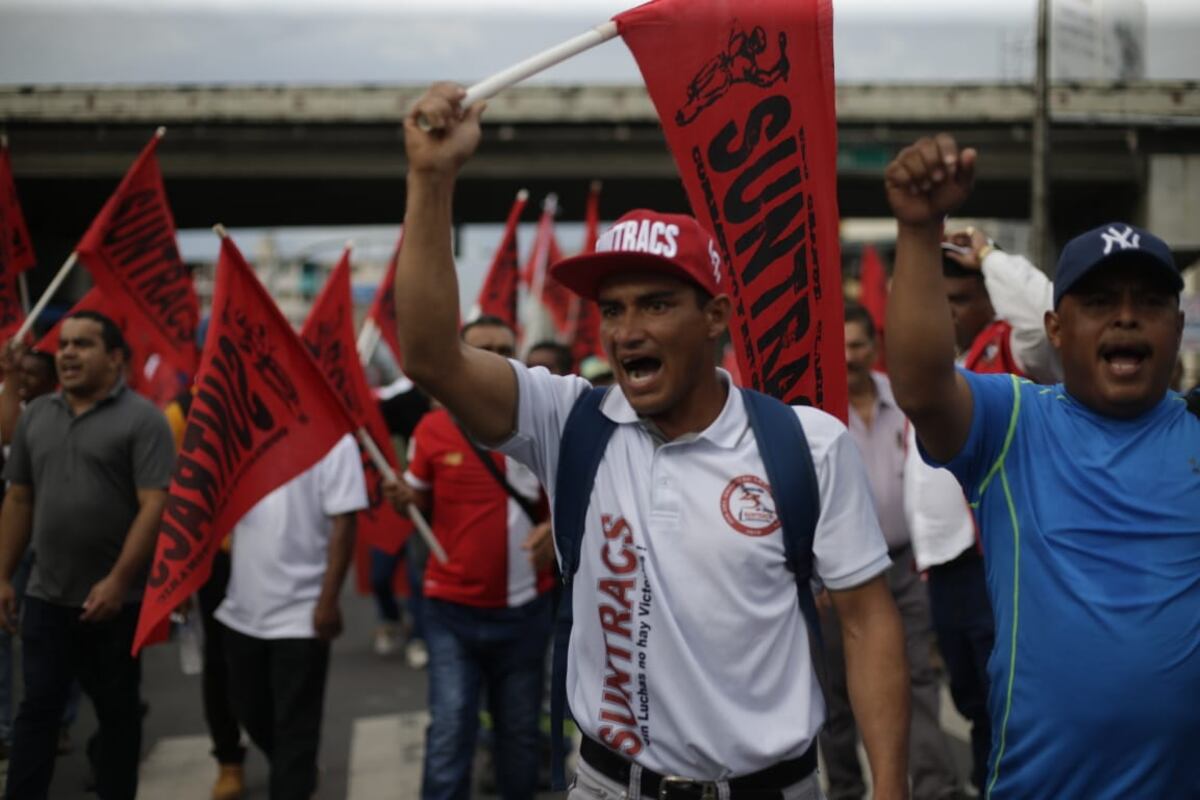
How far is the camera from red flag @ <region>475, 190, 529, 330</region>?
9438 millimetres

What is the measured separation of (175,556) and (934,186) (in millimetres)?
3617

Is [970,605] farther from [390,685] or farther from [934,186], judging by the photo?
[390,685]

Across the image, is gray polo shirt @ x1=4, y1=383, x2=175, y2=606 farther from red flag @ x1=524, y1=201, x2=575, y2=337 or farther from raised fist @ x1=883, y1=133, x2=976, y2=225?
red flag @ x1=524, y1=201, x2=575, y2=337

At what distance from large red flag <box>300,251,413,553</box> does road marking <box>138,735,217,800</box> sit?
151 centimetres

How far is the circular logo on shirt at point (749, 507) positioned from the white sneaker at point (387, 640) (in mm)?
8265

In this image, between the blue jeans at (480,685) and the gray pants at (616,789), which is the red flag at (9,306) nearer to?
the blue jeans at (480,685)

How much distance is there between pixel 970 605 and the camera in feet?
16.8

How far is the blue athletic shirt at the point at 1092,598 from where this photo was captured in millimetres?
2668

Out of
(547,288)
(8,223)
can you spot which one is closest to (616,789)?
(8,223)

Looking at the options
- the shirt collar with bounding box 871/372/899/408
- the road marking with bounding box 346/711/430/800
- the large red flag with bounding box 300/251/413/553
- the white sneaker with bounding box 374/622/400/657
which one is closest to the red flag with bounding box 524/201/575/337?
the white sneaker with bounding box 374/622/400/657

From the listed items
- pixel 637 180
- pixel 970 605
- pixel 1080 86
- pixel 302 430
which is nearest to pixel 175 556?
pixel 302 430

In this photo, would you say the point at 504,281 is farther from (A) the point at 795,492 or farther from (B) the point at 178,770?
(A) the point at 795,492

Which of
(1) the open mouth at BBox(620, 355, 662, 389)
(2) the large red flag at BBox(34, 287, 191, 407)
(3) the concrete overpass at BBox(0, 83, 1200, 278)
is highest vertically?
(3) the concrete overpass at BBox(0, 83, 1200, 278)

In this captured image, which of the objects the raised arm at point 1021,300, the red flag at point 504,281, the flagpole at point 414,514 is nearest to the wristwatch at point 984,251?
the raised arm at point 1021,300
